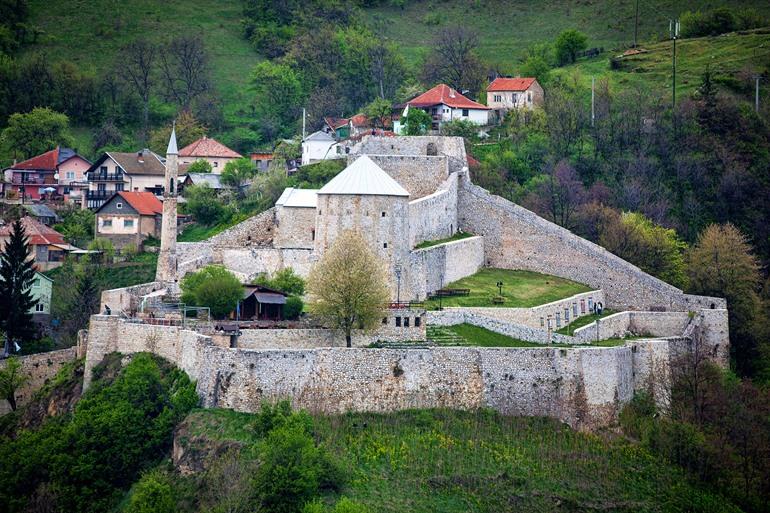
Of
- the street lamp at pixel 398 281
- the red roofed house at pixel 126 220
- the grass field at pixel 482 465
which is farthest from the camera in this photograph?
the red roofed house at pixel 126 220

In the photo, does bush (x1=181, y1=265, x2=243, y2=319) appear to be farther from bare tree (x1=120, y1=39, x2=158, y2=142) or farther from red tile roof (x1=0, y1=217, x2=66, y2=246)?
bare tree (x1=120, y1=39, x2=158, y2=142)

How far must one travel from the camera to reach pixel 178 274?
70312mm

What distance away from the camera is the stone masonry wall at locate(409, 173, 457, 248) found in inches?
2874

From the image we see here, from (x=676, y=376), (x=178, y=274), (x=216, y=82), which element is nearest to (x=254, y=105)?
(x=216, y=82)

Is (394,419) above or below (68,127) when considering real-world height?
below

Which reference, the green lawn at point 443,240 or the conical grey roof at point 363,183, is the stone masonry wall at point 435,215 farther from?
the conical grey roof at point 363,183

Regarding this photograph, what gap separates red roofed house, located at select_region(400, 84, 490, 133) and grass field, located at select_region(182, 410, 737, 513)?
35307 millimetres

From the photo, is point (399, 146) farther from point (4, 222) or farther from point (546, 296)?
point (4, 222)

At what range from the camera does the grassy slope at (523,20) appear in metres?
126

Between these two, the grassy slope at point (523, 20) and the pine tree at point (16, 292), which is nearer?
the pine tree at point (16, 292)

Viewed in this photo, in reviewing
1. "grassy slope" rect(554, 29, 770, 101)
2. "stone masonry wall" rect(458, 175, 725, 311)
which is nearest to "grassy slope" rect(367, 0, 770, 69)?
"grassy slope" rect(554, 29, 770, 101)

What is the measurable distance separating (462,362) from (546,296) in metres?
12.6

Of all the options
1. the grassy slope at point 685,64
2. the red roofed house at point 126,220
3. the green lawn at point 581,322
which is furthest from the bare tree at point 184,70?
the green lawn at point 581,322

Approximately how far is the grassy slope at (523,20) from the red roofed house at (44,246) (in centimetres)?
4254
